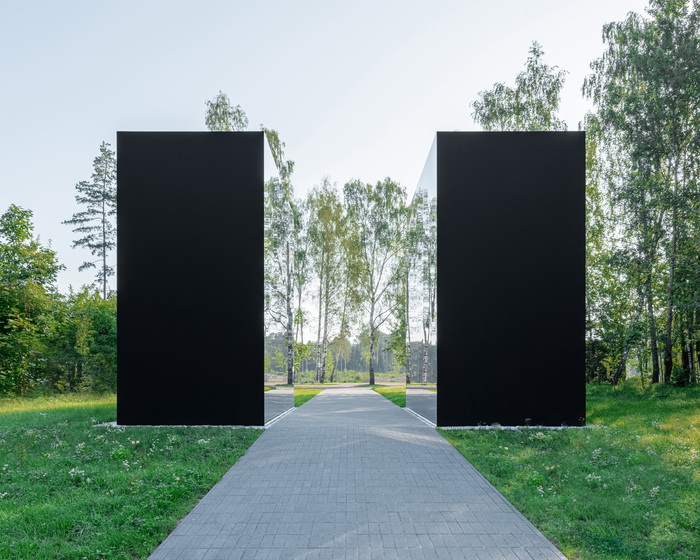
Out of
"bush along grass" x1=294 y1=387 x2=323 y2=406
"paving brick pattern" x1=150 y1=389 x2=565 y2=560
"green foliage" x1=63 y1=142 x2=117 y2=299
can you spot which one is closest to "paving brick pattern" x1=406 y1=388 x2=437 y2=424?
"paving brick pattern" x1=150 y1=389 x2=565 y2=560

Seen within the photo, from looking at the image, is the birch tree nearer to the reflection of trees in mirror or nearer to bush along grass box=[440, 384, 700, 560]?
the reflection of trees in mirror

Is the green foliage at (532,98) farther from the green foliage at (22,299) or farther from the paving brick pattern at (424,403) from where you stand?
the green foliage at (22,299)

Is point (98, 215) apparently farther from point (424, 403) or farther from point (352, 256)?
point (424, 403)

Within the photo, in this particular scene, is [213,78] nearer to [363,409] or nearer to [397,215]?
[397,215]

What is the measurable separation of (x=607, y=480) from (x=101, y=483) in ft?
18.6

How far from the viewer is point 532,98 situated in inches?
720

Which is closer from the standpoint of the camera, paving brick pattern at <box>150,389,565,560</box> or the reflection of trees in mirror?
paving brick pattern at <box>150,389,565,560</box>

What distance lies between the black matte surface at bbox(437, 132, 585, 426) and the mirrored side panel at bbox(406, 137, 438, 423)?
14.1 inches

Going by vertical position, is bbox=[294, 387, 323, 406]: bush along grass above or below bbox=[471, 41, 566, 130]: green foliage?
below

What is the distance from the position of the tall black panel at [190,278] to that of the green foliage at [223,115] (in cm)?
1246

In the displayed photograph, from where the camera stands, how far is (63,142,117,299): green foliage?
31.1 meters

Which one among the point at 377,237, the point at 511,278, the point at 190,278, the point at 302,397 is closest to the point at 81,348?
the point at 302,397

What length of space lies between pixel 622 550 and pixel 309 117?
49.1 ft

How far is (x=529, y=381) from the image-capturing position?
9.16m
